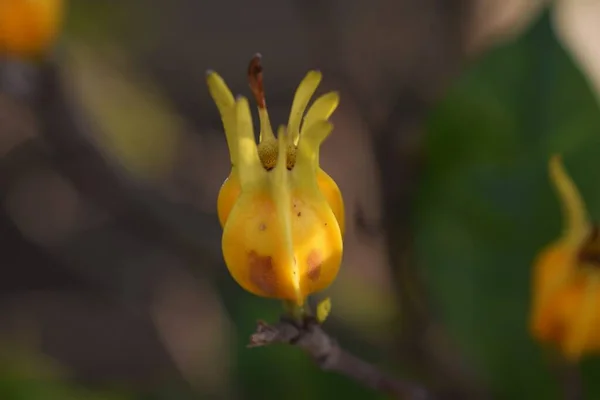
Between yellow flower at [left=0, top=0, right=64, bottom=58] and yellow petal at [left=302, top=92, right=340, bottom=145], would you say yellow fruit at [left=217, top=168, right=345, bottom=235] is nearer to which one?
yellow petal at [left=302, top=92, right=340, bottom=145]

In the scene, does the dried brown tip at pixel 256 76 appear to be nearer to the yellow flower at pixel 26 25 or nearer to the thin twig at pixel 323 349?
the thin twig at pixel 323 349

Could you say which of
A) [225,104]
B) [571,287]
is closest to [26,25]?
[225,104]

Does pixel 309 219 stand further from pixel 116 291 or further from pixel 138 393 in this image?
pixel 116 291

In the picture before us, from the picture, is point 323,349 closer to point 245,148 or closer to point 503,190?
point 245,148

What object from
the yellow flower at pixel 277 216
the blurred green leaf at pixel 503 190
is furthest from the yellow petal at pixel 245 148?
the blurred green leaf at pixel 503 190

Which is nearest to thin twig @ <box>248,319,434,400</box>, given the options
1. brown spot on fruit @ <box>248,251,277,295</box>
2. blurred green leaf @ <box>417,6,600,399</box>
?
brown spot on fruit @ <box>248,251,277,295</box>

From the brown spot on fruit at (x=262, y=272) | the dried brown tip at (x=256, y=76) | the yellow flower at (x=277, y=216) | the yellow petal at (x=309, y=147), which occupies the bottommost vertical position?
the brown spot on fruit at (x=262, y=272)
